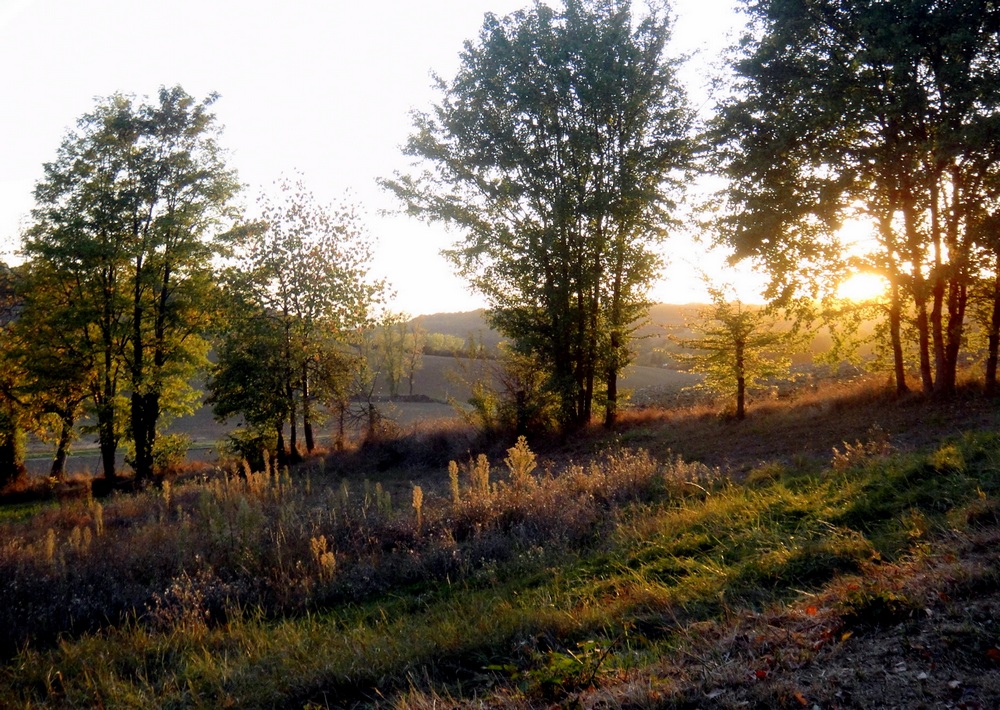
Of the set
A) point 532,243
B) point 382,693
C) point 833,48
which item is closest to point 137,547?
point 382,693

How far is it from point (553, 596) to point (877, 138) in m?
14.8

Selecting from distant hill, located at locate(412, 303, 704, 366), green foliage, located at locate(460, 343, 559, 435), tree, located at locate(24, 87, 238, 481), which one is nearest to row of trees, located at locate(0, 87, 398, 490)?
tree, located at locate(24, 87, 238, 481)

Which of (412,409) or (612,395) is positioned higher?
(612,395)

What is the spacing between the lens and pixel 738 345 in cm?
1980

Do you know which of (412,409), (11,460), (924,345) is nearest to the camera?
(924,345)

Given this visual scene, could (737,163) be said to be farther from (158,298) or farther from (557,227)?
(158,298)

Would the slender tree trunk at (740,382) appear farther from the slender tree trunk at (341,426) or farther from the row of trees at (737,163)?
the slender tree trunk at (341,426)

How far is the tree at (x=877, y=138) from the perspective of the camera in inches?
590

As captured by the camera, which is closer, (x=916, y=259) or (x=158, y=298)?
(x=916, y=259)

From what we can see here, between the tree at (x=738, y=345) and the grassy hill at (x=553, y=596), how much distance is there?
713cm

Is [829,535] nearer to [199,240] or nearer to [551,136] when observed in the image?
[551,136]

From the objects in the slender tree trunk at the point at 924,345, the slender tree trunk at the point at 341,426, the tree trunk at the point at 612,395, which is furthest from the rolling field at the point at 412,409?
the slender tree trunk at the point at 924,345

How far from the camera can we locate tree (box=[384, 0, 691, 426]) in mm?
21344

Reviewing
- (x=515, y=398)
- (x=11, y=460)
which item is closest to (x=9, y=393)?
(x=11, y=460)
